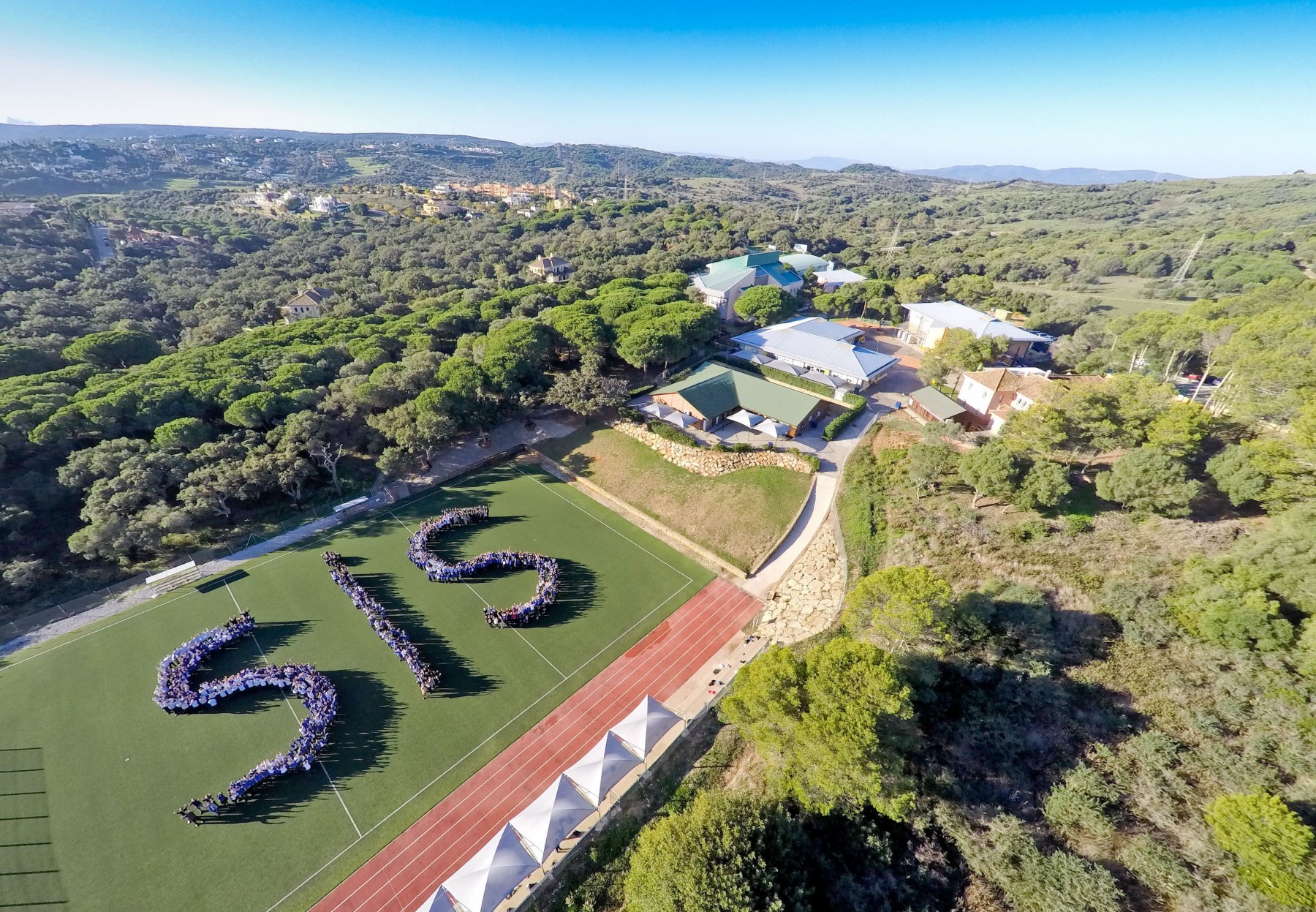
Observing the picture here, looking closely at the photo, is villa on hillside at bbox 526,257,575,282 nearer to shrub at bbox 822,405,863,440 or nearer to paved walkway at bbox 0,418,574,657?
paved walkway at bbox 0,418,574,657

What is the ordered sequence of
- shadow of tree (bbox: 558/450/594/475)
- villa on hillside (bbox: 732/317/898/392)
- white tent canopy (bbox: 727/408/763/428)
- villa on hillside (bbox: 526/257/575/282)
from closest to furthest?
shadow of tree (bbox: 558/450/594/475) → white tent canopy (bbox: 727/408/763/428) → villa on hillside (bbox: 732/317/898/392) → villa on hillside (bbox: 526/257/575/282)

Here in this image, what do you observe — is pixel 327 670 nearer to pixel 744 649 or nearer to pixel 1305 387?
pixel 744 649

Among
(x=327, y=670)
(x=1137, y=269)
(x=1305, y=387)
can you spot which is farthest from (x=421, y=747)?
(x=1137, y=269)

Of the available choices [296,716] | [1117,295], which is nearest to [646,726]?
[296,716]

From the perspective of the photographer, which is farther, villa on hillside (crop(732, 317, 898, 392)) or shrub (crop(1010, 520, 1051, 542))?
villa on hillside (crop(732, 317, 898, 392))

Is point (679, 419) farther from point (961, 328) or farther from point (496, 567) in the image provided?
point (961, 328)

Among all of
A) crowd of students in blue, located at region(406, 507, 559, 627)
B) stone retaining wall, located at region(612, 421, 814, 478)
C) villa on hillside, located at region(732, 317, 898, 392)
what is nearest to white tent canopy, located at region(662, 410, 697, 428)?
stone retaining wall, located at region(612, 421, 814, 478)
